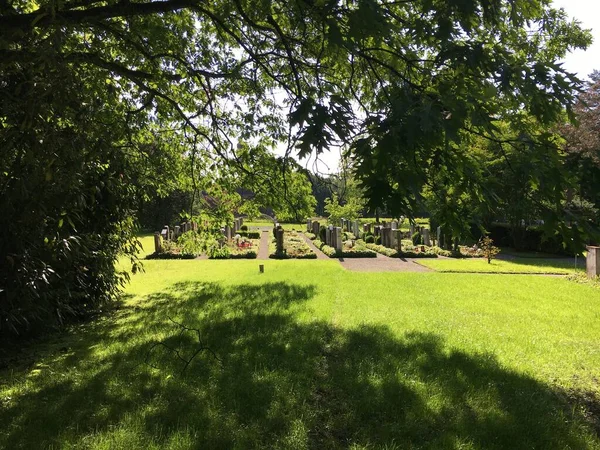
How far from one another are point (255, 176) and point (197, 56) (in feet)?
8.91

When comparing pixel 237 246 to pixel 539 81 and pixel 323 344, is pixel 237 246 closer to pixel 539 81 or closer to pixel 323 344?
pixel 323 344

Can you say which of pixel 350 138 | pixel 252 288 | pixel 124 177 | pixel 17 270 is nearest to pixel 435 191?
pixel 350 138

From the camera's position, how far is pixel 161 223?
36.9m

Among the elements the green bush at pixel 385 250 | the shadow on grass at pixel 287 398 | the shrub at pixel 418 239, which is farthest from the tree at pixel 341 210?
the shadow on grass at pixel 287 398

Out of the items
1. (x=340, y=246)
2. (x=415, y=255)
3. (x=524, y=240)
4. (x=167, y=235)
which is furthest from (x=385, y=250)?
(x=167, y=235)

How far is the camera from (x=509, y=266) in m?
16.0

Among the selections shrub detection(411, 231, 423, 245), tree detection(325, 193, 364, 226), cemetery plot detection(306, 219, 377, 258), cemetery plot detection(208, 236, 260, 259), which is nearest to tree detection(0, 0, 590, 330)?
cemetery plot detection(208, 236, 260, 259)

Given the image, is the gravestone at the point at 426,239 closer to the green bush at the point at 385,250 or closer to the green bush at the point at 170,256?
the green bush at the point at 385,250

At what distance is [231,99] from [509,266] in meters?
12.7

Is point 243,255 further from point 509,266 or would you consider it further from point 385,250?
point 509,266

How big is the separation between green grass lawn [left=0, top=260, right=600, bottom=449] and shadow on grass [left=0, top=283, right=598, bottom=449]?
16 mm

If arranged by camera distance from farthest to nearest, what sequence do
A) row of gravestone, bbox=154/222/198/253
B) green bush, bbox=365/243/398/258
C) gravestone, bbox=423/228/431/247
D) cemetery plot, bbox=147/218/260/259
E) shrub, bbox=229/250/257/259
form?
gravestone, bbox=423/228/431/247 → row of gravestone, bbox=154/222/198/253 → green bush, bbox=365/243/398/258 → shrub, bbox=229/250/257/259 → cemetery plot, bbox=147/218/260/259

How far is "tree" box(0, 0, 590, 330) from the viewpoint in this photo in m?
2.59

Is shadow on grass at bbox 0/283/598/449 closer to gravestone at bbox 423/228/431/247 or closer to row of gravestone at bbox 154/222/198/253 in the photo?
row of gravestone at bbox 154/222/198/253
